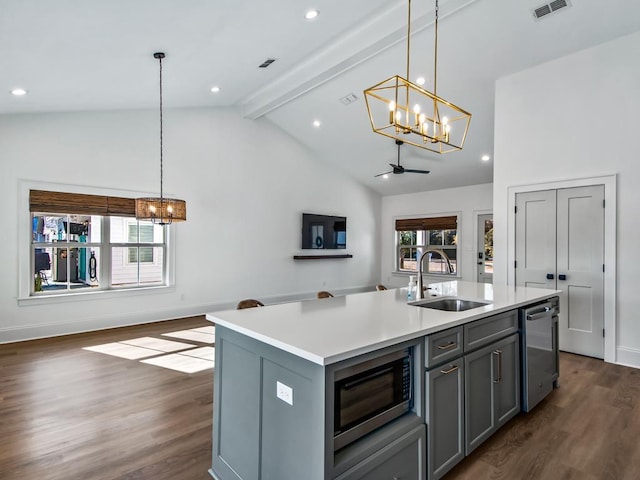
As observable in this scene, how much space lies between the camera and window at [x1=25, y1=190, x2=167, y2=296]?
5.03 meters

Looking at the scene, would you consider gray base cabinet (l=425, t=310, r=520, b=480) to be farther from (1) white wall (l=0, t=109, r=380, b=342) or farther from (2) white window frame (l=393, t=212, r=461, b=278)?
(2) white window frame (l=393, t=212, r=461, b=278)

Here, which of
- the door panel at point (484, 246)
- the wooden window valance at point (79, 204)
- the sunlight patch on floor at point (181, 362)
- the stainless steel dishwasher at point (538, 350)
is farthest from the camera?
the door panel at point (484, 246)

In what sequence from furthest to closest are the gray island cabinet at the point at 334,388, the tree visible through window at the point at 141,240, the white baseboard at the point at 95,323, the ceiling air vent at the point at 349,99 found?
the ceiling air vent at the point at 349,99 < the tree visible through window at the point at 141,240 < the white baseboard at the point at 95,323 < the gray island cabinet at the point at 334,388

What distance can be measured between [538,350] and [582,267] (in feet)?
6.89

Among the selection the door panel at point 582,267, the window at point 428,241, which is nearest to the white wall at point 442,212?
the window at point 428,241

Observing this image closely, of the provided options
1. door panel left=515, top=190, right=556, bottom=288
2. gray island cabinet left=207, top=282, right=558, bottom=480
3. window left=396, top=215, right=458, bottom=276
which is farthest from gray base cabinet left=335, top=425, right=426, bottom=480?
window left=396, top=215, right=458, bottom=276

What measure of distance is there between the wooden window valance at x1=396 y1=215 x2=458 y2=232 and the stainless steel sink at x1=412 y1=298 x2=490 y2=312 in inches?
233

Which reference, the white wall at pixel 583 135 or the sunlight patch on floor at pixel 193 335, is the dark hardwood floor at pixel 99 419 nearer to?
the sunlight patch on floor at pixel 193 335

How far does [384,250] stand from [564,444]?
7.65m

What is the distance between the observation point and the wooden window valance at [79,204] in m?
4.88

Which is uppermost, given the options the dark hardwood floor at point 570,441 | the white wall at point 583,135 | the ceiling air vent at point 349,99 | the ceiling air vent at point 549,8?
the ceiling air vent at point 349,99

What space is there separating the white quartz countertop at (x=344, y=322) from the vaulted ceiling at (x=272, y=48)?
2.44 metres

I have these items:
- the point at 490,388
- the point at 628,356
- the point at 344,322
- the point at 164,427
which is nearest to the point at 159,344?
the point at 164,427

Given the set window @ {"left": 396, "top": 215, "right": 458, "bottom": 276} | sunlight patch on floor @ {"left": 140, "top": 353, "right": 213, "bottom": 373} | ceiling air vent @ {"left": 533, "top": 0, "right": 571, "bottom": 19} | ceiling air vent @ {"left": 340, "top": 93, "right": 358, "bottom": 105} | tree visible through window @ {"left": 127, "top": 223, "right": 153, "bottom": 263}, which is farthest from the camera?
window @ {"left": 396, "top": 215, "right": 458, "bottom": 276}
